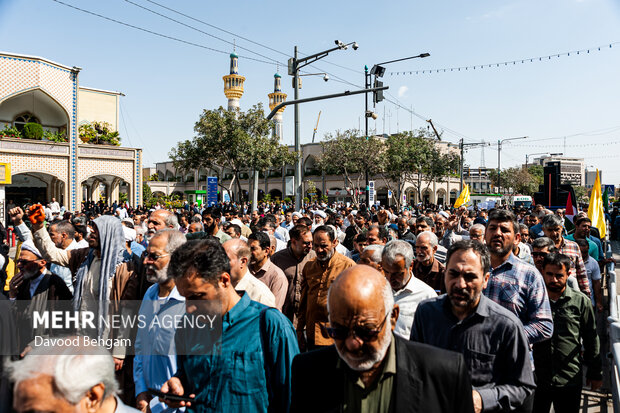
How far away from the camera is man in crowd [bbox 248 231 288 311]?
4484mm

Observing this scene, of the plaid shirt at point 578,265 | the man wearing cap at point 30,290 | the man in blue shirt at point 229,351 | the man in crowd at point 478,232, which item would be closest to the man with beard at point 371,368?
the man in blue shirt at point 229,351

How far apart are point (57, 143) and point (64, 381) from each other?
1219 inches

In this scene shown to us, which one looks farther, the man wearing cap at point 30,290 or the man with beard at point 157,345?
the man wearing cap at point 30,290

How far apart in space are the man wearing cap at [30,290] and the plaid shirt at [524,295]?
391 centimetres

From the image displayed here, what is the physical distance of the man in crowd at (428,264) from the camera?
492 centimetres

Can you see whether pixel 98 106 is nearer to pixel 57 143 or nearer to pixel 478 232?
pixel 57 143

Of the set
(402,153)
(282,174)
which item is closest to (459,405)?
(402,153)

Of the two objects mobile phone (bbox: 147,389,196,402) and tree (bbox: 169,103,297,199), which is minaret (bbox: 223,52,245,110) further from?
mobile phone (bbox: 147,389,196,402)

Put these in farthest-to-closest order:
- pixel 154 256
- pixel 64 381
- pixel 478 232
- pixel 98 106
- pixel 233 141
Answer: pixel 98 106
pixel 233 141
pixel 478 232
pixel 154 256
pixel 64 381

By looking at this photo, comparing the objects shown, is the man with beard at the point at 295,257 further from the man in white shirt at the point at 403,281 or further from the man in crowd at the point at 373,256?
the man in white shirt at the point at 403,281

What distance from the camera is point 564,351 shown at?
3688mm

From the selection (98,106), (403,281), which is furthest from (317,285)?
(98,106)

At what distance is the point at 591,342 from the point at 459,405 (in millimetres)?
2636

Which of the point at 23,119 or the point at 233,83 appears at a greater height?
the point at 233,83
